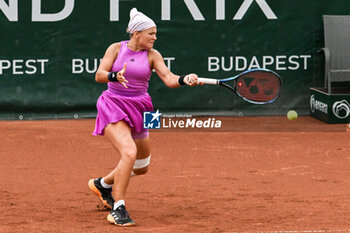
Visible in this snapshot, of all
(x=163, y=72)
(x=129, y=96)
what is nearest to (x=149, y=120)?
(x=129, y=96)

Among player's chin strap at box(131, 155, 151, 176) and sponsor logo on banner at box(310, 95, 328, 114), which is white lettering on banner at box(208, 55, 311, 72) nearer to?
sponsor logo on banner at box(310, 95, 328, 114)

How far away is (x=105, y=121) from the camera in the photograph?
5867 millimetres

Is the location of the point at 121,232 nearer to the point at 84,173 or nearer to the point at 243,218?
the point at 243,218

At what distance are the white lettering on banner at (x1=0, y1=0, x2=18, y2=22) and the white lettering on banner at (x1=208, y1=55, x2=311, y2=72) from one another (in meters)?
2.88

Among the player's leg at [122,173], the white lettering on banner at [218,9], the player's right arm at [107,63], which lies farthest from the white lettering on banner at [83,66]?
the player's leg at [122,173]

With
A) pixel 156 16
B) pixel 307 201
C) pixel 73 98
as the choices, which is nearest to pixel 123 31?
pixel 156 16

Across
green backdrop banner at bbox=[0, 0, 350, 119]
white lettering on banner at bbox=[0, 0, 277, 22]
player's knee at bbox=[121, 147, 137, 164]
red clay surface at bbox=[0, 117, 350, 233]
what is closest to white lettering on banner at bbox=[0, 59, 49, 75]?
green backdrop banner at bbox=[0, 0, 350, 119]

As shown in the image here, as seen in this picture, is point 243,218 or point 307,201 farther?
point 307,201

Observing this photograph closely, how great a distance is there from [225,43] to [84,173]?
445 cm

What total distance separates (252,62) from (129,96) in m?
5.95

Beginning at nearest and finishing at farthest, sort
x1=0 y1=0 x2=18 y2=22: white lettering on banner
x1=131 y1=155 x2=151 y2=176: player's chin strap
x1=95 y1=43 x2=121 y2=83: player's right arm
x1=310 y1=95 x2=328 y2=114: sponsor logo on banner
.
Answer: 1. x1=95 y1=43 x2=121 y2=83: player's right arm
2. x1=131 y1=155 x2=151 y2=176: player's chin strap
3. x1=310 y1=95 x2=328 y2=114: sponsor logo on banner
4. x1=0 y1=0 x2=18 y2=22: white lettering on banner

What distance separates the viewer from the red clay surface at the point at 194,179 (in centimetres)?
579

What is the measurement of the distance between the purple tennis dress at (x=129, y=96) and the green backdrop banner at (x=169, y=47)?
5.59 m

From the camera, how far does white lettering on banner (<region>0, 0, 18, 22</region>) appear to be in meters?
11.2
